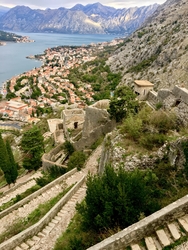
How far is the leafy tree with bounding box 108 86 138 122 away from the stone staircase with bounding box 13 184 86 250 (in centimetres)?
558

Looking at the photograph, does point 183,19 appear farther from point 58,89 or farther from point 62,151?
point 62,151

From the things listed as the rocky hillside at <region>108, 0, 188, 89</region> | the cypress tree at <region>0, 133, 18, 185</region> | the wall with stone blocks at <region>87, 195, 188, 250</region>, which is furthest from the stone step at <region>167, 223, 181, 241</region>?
the rocky hillside at <region>108, 0, 188, 89</region>

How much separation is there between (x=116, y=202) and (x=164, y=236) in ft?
4.01

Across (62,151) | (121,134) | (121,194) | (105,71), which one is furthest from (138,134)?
(105,71)

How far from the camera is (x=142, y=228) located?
435 cm

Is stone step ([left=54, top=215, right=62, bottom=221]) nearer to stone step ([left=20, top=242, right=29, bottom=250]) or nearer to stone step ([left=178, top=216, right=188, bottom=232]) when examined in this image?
stone step ([left=20, top=242, right=29, bottom=250])

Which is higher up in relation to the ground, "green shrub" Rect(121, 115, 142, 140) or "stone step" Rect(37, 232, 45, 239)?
"green shrub" Rect(121, 115, 142, 140)

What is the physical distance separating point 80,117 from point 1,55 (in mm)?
141014

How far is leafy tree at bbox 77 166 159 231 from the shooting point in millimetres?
5082

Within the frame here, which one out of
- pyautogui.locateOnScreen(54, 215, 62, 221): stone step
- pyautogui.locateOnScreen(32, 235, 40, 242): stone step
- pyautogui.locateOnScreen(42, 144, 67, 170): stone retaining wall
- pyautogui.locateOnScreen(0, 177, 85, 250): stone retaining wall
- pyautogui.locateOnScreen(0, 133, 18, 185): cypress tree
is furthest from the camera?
pyautogui.locateOnScreen(0, 133, 18, 185): cypress tree

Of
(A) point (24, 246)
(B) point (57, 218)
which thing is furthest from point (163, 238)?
(B) point (57, 218)

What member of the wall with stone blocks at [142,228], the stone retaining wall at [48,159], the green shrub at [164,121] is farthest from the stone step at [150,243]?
the stone retaining wall at [48,159]

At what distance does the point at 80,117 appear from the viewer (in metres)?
18.5

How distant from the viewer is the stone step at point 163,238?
410cm
